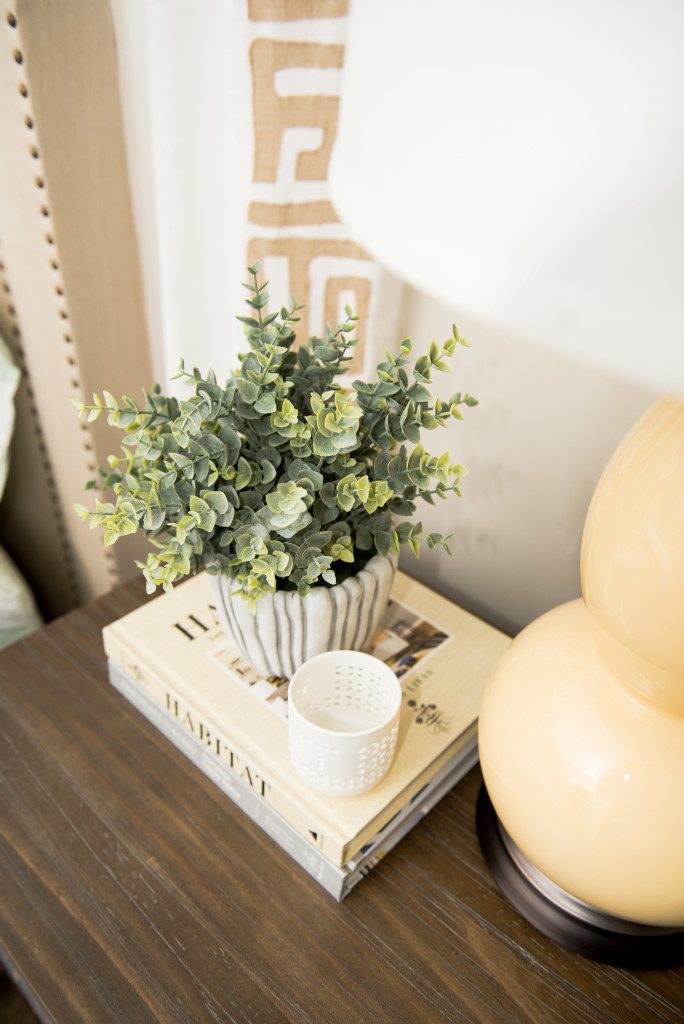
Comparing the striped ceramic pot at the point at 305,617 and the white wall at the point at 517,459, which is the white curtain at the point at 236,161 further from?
the striped ceramic pot at the point at 305,617

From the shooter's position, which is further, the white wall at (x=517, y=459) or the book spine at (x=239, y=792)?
the white wall at (x=517, y=459)

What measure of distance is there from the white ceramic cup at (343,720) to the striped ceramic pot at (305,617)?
0.8 inches

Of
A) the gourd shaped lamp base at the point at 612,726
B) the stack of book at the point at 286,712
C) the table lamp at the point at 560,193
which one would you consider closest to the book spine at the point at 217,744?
the stack of book at the point at 286,712

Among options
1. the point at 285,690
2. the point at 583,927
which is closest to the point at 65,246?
the point at 285,690

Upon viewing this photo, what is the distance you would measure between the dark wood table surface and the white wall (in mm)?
251

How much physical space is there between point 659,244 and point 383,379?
0.31 meters

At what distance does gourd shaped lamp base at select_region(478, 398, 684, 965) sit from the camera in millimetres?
361

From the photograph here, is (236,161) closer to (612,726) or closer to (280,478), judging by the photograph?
(280,478)

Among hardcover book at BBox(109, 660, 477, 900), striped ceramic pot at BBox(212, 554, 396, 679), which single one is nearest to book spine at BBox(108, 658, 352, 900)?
hardcover book at BBox(109, 660, 477, 900)

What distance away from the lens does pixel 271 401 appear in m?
0.48

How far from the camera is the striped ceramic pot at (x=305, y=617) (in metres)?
0.52

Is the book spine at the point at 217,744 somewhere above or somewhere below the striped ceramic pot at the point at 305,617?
below

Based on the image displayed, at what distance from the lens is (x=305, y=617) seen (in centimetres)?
53

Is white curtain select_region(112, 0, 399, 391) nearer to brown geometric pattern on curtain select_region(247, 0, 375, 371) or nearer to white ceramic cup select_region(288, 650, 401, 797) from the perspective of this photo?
brown geometric pattern on curtain select_region(247, 0, 375, 371)
